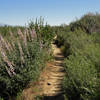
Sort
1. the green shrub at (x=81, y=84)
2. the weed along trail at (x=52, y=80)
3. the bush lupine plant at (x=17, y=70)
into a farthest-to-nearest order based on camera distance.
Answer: the weed along trail at (x=52, y=80)
the bush lupine plant at (x=17, y=70)
the green shrub at (x=81, y=84)

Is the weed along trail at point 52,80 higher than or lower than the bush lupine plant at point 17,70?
lower

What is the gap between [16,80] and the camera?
16.4 feet

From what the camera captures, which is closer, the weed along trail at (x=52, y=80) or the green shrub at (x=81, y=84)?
the green shrub at (x=81, y=84)

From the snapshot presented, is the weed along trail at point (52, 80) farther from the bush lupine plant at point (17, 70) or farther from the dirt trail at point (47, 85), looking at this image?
the bush lupine plant at point (17, 70)

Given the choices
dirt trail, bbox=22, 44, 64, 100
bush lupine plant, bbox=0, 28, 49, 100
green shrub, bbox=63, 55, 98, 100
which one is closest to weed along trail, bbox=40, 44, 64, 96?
dirt trail, bbox=22, 44, 64, 100

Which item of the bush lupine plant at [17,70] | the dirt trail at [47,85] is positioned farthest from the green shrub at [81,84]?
the bush lupine plant at [17,70]

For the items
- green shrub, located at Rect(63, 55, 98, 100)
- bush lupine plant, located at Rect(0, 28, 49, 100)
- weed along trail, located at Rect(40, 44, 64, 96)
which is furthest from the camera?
weed along trail, located at Rect(40, 44, 64, 96)

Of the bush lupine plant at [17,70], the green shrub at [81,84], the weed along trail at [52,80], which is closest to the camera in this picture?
the green shrub at [81,84]

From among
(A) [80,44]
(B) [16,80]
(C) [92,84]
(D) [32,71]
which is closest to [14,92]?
(B) [16,80]

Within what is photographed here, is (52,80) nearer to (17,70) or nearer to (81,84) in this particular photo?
(17,70)

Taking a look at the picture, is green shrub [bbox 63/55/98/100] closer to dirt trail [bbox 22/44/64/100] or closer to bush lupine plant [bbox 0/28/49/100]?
dirt trail [bbox 22/44/64/100]

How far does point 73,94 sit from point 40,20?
5.55 metres

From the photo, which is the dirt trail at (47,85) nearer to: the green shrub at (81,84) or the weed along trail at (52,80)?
the weed along trail at (52,80)

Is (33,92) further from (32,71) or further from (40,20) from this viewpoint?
(40,20)
